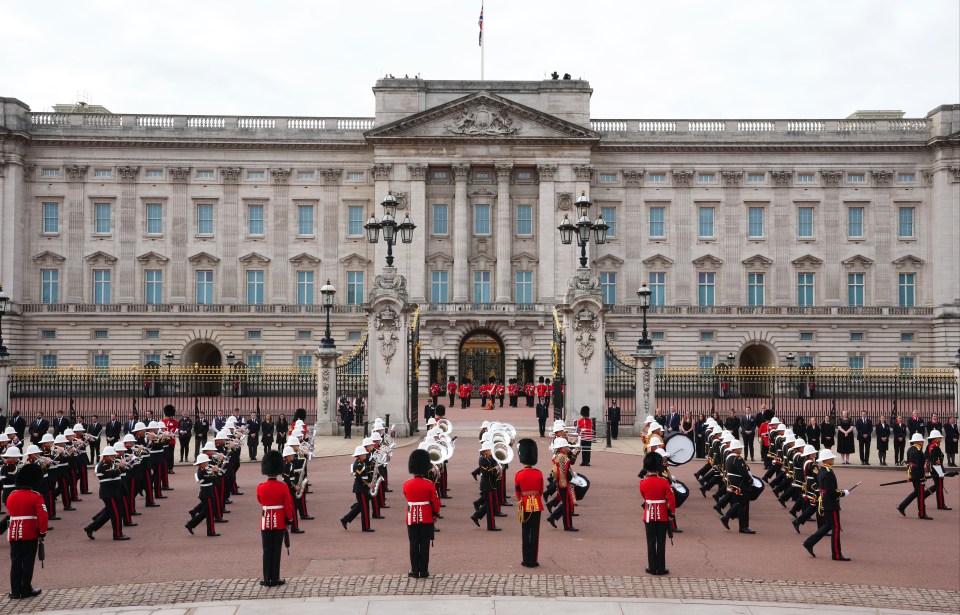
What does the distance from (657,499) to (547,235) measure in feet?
150

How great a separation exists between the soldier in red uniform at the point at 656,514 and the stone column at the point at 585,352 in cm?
1561

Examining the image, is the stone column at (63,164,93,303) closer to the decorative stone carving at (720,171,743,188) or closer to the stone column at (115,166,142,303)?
the stone column at (115,166,142,303)

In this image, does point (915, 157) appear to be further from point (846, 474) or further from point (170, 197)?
point (170, 197)

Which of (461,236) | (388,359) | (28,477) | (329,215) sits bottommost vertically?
(28,477)

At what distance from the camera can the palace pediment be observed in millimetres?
56750

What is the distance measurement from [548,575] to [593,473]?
32.3 ft

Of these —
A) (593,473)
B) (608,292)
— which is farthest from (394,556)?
(608,292)

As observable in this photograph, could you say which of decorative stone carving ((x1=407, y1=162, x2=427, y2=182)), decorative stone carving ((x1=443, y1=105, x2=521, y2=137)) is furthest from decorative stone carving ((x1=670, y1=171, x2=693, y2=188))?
decorative stone carving ((x1=407, y1=162, x2=427, y2=182))

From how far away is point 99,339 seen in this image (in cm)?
5791

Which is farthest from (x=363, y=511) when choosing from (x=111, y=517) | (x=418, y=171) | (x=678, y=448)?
(x=418, y=171)

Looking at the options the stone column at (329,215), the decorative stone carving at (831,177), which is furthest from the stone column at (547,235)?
the decorative stone carving at (831,177)

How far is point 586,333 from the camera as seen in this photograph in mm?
28250

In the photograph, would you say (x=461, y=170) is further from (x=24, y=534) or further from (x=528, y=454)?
(x=24, y=534)

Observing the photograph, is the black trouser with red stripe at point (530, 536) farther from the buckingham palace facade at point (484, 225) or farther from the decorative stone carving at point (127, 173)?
the decorative stone carving at point (127, 173)
